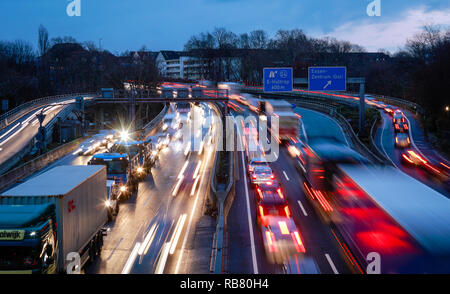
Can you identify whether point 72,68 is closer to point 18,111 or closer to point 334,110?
point 18,111

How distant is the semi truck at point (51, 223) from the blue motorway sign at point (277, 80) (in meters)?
19.5

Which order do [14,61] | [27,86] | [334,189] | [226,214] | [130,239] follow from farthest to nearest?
[14,61] < [27,86] < [226,214] < [334,189] < [130,239]

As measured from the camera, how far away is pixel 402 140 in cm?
4419

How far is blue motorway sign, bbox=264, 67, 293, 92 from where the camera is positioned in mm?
30625

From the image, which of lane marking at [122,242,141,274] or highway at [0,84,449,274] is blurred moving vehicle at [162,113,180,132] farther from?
lane marking at [122,242,141,274]

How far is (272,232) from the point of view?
1600cm

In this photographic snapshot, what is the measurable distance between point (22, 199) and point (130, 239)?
23.5ft

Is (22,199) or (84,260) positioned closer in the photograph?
(22,199)

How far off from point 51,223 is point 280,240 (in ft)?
28.9

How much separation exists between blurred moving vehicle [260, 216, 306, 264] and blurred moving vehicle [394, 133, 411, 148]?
100 feet

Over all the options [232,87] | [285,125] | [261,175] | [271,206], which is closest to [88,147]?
[285,125]

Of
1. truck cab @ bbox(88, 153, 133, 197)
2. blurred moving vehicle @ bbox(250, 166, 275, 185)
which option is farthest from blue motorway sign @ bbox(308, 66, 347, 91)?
truck cab @ bbox(88, 153, 133, 197)
